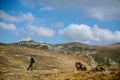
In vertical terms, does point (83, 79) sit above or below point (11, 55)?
below

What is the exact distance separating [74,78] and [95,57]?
6468 inches

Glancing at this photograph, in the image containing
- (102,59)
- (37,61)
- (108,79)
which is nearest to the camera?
(108,79)

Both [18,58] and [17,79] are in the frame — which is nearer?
[17,79]

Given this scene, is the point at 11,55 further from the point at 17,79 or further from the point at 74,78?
the point at 74,78

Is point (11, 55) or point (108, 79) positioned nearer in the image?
point (108, 79)

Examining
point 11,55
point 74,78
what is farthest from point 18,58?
point 74,78

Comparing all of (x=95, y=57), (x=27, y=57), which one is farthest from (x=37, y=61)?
(x=95, y=57)

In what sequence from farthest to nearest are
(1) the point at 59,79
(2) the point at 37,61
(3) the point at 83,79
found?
(2) the point at 37,61
(1) the point at 59,79
(3) the point at 83,79

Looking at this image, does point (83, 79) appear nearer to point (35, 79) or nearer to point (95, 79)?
point (95, 79)

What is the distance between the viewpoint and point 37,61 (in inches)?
4729

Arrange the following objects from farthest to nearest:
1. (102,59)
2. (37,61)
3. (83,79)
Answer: (102,59)
(37,61)
(83,79)

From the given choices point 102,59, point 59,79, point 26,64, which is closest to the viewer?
point 59,79

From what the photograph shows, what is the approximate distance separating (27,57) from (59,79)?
93557 mm

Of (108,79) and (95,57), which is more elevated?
(95,57)
